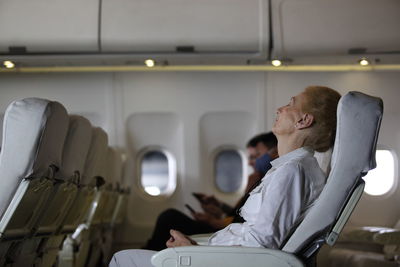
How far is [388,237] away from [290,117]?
10.6ft

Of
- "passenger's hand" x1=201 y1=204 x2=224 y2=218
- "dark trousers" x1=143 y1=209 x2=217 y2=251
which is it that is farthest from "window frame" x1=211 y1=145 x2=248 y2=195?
"dark trousers" x1=143 y1=209 x2=217 y2=251

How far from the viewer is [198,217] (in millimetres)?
8227

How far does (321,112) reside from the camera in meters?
3.73

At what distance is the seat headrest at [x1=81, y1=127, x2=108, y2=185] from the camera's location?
559 cm

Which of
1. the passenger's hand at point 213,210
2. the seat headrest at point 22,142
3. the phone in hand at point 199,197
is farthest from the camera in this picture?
the phone in hand at point 199,197

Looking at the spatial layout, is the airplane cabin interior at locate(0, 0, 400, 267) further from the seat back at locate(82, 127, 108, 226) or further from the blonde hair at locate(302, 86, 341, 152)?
the blonde hair at locate(302, 86, 341, 152)

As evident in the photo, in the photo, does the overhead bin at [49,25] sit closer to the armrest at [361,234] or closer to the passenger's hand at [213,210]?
the passenger's hand at [213,210]

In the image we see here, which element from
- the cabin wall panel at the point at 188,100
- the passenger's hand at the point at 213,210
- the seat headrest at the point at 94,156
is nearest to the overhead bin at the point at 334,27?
the cabin wall panel at the point at 188,100

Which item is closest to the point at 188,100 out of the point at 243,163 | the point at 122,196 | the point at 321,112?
the point at 243,163

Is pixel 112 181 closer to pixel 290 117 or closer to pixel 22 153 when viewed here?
pixel 22 153

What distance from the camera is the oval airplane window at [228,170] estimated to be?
935 centimetres

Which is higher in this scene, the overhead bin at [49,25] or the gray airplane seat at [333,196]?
the overhead bin at [49,25]

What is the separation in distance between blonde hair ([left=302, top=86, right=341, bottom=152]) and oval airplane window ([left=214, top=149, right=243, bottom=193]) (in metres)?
5.60

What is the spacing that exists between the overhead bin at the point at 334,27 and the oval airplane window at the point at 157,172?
93.3 inches
